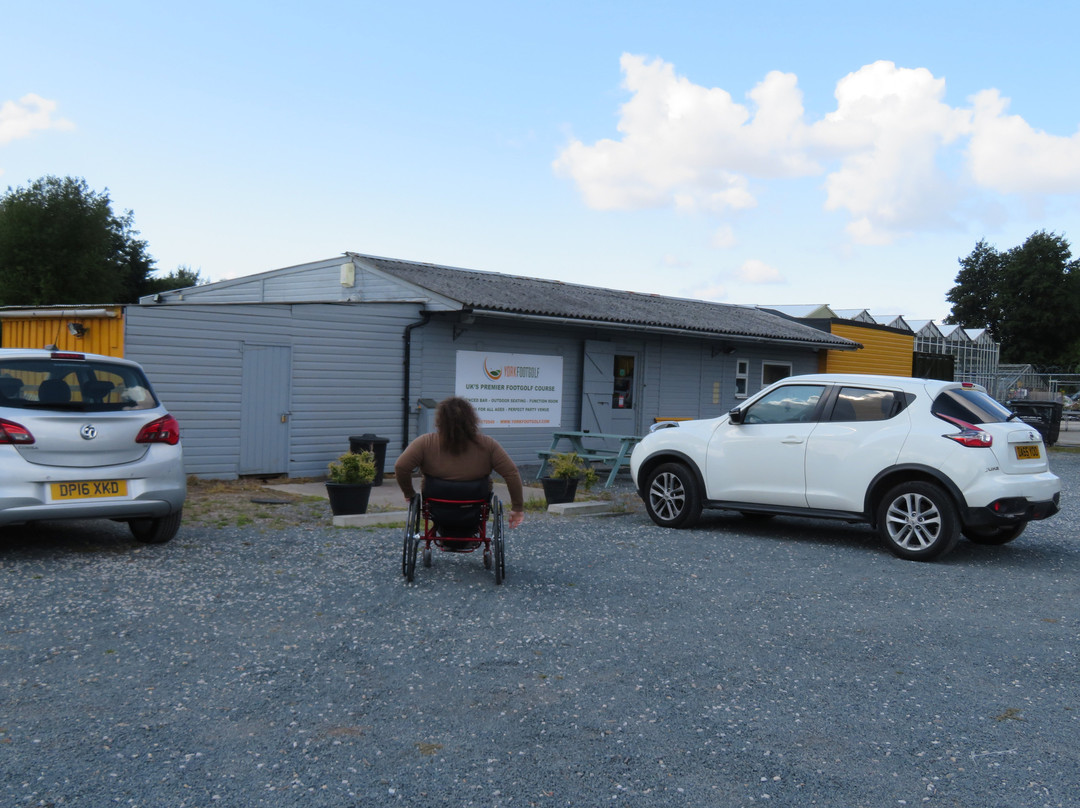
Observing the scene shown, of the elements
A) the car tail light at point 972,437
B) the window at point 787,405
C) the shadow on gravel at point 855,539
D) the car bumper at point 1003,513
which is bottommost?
the shadow on gravel at point 855,539

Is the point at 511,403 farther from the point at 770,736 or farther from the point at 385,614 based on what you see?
the point at 770,736

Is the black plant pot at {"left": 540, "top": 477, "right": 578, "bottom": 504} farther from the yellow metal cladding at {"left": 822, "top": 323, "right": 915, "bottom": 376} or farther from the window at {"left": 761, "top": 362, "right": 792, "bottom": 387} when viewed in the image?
the yellow metal cladding at {"left": 822, "top": 323, "right": 915, "bottom": 376}

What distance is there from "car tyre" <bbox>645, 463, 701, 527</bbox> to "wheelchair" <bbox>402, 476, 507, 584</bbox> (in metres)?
3.30

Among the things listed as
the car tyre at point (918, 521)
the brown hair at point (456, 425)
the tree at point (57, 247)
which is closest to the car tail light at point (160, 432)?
the brown hair at point (456, 425)

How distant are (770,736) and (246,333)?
1013 cm

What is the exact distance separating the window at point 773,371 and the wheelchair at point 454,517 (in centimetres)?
1610

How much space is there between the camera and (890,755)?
12.6 feet

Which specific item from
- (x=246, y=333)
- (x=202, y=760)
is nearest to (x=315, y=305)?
(x=246, y=333)

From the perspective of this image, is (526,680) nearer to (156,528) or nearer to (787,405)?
(156,528)

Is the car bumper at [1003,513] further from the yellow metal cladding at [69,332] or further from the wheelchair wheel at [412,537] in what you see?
the yellow metal cladding at [69,332]

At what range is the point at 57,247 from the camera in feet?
165

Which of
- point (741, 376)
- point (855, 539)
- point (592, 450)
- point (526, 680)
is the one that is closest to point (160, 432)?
point (526, 680)

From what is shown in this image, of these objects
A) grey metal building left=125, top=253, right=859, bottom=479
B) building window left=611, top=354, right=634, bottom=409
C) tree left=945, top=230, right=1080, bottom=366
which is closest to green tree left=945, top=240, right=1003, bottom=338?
Answer: tree left=945, top=230, right=1080, bottom=366

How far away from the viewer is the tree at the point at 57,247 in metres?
49.0
